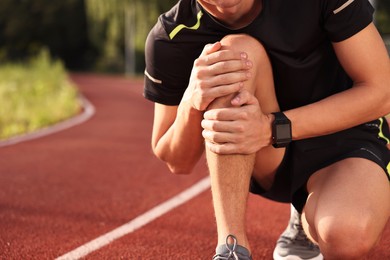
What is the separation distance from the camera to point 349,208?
275 centimetres

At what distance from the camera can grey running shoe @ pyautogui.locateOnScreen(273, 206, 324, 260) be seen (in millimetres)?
3420

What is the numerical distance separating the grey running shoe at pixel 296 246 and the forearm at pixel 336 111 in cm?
71

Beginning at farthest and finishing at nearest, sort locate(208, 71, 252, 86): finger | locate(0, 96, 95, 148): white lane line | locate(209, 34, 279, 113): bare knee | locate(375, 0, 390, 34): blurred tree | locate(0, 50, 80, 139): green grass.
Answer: locate(375, 0, 390, 34): blurred tree → locate(0, 50, 80, 139): green grass → locate(0, 96, 95, 148): white lane line → locate(209, 34, 279, 113): bare knee → locate(208, 71, 252, 86): finger

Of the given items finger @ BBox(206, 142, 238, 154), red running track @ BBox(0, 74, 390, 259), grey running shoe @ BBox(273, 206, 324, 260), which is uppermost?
finger @ BBox(206, 142, 238, 154)

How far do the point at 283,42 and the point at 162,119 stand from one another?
0.81 meters

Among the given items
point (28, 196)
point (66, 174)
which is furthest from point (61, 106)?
point (28, 196)

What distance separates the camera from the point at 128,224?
4.31 metres

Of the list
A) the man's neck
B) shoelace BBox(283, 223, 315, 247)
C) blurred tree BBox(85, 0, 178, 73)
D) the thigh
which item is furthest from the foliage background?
the thigh

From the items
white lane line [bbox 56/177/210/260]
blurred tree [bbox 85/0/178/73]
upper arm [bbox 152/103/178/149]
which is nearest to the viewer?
upper arm [bbox 152/103/178/149]

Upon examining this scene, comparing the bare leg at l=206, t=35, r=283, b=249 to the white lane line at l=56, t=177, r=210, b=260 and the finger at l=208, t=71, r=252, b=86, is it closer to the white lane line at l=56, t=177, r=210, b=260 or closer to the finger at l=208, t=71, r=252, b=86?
the finger at l=208, t=71, r=252, b=86

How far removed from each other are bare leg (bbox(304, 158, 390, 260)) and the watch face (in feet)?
0.98

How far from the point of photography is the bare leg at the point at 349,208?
2.72 metres

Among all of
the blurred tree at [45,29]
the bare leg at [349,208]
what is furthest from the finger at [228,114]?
the blurred tree at [45,29]

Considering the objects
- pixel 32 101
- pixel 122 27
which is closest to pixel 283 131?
pixel 32 101
